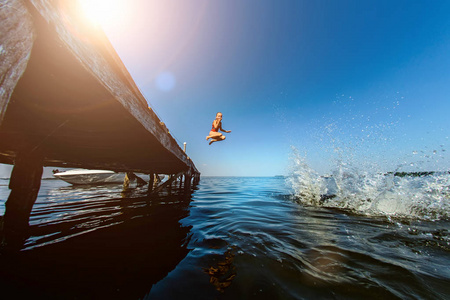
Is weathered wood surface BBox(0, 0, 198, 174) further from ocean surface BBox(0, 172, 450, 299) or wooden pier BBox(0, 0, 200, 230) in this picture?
→ ocean surface BBox(0, 172, 450, 299)

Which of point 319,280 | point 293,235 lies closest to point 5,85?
point 319,280

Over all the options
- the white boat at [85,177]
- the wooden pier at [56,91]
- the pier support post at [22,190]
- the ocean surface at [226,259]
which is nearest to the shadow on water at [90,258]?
the ocean surface at [226,259]

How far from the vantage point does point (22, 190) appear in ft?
12.2

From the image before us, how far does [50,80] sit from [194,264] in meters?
2.78

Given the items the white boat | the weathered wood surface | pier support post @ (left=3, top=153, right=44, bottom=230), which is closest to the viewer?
the weathered wood surface

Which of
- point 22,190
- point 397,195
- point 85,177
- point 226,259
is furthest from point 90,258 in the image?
point 85,177

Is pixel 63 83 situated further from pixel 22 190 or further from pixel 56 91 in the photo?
pixel 22 190

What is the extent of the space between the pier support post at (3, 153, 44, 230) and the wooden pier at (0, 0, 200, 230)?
0.01 m

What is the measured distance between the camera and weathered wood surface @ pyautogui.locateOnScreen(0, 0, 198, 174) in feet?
3.00

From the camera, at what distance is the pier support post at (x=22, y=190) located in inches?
137

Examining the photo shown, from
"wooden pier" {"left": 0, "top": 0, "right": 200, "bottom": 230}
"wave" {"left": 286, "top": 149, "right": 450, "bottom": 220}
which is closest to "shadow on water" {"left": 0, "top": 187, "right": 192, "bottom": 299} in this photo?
"wooden pier" {"left": 0, "top": 0, "right": 200, "bottom": 230}

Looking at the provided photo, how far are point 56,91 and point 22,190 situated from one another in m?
3.67

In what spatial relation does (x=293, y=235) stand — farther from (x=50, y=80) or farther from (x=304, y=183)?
(x=304, y=183)

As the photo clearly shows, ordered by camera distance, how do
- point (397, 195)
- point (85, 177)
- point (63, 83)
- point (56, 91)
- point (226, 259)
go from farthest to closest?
1. point (85, 177)
2. point (397, 195)
3. point (226, 259)
4. point (56, 91)
5. point (63, 83)
